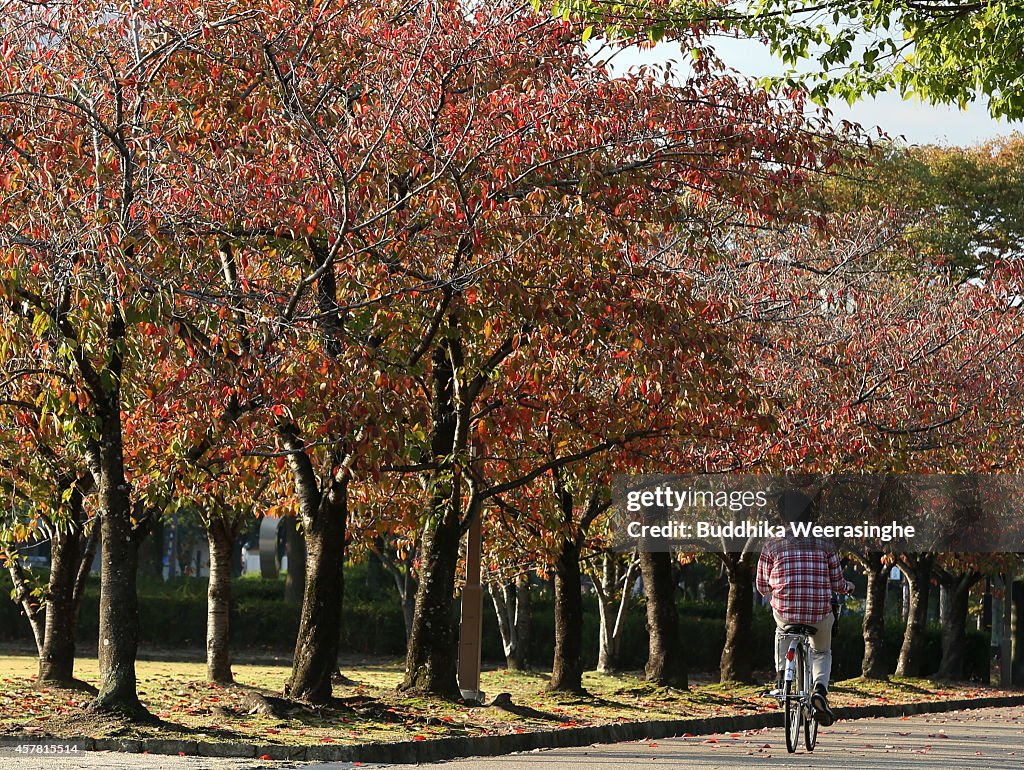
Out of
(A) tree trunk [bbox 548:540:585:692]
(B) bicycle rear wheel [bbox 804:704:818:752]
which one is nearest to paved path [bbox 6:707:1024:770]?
(B) bicycle rear wheel [bbox 804:704:818:752]

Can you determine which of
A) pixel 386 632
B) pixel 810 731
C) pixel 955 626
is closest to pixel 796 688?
pixel 810 731

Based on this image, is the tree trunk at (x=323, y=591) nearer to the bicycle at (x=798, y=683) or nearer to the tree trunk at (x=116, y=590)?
the tree trunk at (x=116, y=590)

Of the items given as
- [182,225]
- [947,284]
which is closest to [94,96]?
[182,225]

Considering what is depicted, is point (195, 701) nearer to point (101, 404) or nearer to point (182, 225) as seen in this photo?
point (101, 404)

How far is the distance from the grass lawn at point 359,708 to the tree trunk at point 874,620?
2360 mm

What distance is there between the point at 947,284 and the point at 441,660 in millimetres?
15362

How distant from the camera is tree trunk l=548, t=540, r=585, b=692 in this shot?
21883 millimetres

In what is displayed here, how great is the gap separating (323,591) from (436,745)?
3.18m

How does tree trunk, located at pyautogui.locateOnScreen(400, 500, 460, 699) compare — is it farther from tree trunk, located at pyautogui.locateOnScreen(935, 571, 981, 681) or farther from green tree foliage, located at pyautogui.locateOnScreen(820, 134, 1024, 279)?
green tree foliage, located at pyautogui.locateOnScreen(820, 134, 1024, 279)

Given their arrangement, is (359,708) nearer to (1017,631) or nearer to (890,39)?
(890,39)

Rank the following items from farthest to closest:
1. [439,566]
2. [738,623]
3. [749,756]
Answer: [738,623] → [439,566] → [749,756]

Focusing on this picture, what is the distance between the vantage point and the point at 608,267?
A: 50.1ft

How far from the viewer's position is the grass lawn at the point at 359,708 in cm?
1307

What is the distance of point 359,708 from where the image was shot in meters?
15.7
